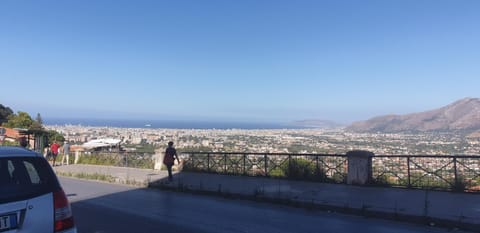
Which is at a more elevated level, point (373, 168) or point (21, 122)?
point (21, 122)

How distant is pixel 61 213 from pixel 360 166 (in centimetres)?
1016

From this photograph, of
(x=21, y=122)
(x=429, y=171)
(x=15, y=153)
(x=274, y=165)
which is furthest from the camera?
(x=21, y=122)

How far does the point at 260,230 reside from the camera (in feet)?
24.7

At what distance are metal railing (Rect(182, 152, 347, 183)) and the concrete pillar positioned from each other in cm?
55

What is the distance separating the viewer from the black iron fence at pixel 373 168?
11500 millimetres

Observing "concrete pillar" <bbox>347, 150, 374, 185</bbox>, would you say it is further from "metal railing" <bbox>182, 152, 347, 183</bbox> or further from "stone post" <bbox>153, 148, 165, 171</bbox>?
"stone post" <bbox>153, 148, 165, 171</bbox>

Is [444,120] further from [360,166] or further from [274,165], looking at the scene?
[360,166]

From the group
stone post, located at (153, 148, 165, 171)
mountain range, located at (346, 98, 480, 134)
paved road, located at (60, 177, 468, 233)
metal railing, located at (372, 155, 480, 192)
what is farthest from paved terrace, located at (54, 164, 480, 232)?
mountain range, located at (346, 98, 480, 134)

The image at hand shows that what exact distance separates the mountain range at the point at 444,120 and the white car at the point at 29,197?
31856mm

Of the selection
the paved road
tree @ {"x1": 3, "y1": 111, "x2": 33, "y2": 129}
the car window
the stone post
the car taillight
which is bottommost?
the paved road

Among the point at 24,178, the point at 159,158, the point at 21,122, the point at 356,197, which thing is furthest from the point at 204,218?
the point at 21,122

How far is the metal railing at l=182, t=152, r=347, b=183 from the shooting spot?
1394 cm

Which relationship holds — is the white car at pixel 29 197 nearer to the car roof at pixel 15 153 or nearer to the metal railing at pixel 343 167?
the car roof at pixel 15 153

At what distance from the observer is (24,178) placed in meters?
4.17
